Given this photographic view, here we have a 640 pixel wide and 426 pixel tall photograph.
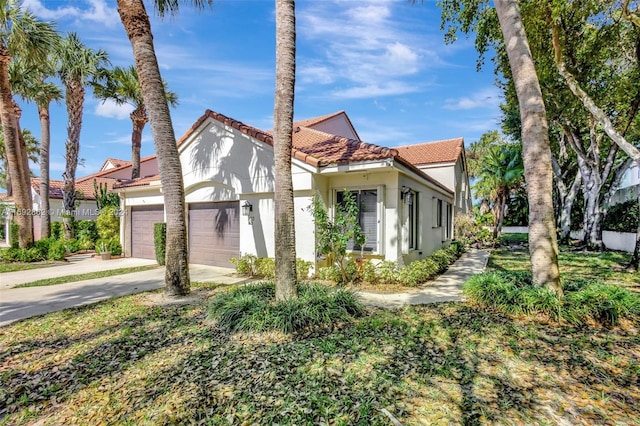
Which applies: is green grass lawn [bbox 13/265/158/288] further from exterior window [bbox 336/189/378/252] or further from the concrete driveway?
exterior window [bbox 336/189/378/252]

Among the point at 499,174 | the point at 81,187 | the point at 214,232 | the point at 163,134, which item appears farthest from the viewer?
the point at 81,187

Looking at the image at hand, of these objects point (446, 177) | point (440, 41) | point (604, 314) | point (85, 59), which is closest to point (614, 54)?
point (440, 41)

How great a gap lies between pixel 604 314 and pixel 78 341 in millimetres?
9338

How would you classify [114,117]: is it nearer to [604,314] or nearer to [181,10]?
[181,10]

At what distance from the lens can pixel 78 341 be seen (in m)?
5.27

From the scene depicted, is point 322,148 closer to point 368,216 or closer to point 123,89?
point 368,216

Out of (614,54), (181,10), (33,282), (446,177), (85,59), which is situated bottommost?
(33,282)

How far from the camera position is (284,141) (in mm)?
6168

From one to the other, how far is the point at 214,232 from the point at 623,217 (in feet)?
79.2

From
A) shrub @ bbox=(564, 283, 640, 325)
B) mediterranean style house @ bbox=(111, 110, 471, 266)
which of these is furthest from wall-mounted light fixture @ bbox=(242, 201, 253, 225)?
shrub @ bbox=(564, 283, 640, 325)

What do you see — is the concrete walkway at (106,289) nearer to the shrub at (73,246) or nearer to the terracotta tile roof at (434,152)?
the shrub at (73,246)

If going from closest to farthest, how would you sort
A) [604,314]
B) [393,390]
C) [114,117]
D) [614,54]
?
[393,390] < [604,314] < [614,54] < [114,117]

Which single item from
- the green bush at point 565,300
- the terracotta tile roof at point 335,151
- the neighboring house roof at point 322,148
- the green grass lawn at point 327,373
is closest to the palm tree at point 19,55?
the neighboring house roof at point 322,148

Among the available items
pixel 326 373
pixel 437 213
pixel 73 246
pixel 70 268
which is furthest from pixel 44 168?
pixel 437 213
